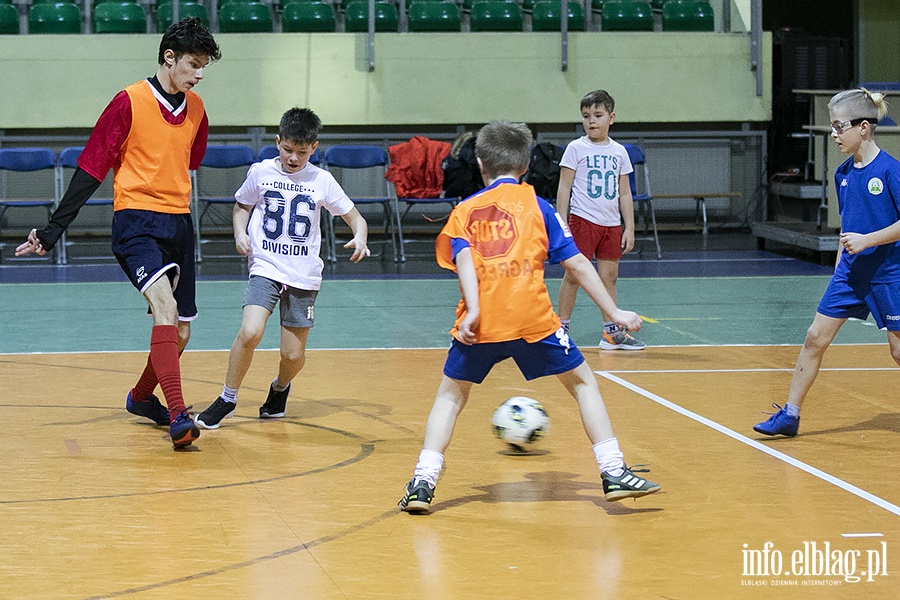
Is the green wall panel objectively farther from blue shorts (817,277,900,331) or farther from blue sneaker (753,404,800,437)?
blue sneaker (753,404,800,437)

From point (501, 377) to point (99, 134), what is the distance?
3.24m

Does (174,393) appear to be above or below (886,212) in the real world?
below

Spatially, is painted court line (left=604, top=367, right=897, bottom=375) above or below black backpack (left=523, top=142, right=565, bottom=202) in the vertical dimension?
below

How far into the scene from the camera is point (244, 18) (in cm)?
1827

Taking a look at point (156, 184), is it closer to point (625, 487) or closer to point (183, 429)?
point (183, 429)

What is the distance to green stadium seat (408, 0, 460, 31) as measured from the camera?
18688mm

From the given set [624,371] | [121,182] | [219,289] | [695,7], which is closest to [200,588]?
[121,182]

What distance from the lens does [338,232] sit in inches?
733

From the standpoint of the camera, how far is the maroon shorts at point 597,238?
31.9 feet

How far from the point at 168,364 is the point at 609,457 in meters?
2.42

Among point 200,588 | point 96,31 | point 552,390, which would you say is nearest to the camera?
point 200,588

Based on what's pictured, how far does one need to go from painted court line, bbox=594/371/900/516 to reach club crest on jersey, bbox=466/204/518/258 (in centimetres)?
190

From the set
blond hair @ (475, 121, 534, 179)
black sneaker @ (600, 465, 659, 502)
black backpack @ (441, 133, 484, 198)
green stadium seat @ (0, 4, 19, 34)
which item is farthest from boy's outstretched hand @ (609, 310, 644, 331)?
green stadium seat @ (0, 4, 19, 34)

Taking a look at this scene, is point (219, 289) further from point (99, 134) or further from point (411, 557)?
point (411, 557)
